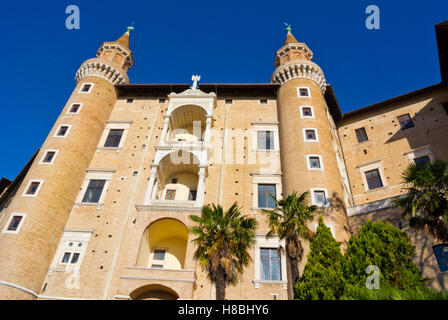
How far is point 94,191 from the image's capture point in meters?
25.7

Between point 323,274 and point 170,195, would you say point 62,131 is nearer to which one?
point 170,195

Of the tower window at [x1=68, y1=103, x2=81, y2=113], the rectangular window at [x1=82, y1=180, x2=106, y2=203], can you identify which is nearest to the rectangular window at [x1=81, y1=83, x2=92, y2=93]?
the tower window at [x1=68, y1=103, x2=81, y2=113]

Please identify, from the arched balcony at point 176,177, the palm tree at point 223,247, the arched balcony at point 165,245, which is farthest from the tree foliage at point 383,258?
the arched balcony at point 176,177

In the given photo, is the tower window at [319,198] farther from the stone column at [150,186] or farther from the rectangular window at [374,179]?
the stone column at [150,186]

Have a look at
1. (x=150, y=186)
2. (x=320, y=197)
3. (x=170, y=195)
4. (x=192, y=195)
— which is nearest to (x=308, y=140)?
(x=320, y=197)

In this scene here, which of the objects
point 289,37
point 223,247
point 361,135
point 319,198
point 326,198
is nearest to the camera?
point 223,247

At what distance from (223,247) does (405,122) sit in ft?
72.4

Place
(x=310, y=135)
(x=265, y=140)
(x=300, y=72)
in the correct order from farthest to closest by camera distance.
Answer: (x=300, y=72) < (x=265, y=140) < (x=310, y=135)

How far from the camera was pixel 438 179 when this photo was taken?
16.5 meters

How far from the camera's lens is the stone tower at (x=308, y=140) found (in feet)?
75.0

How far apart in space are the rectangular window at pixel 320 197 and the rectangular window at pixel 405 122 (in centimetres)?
1186

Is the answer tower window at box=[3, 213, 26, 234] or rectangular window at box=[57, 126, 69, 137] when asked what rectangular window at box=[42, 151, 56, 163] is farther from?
tower window at box=[3, 213, 26, 234]
